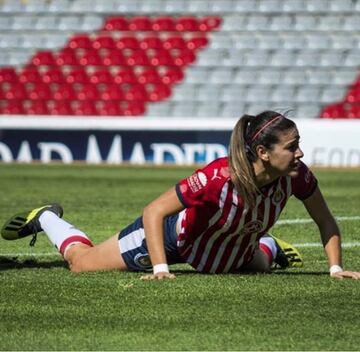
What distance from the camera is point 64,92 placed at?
83.1 ft

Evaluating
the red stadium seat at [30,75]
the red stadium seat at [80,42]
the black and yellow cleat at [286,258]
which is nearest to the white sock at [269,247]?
the black and yellow cleat at [286,258]

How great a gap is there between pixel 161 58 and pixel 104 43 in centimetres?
170

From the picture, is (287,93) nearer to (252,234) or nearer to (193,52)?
(193,52)

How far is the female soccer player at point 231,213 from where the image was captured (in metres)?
6.22

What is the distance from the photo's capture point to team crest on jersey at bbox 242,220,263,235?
6.55m

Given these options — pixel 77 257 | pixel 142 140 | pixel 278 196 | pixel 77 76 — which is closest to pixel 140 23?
pixel 77 76

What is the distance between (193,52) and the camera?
25.3 meters

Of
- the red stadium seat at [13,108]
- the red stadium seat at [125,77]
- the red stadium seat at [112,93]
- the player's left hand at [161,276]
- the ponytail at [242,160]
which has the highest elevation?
the ponytail at [242,160]

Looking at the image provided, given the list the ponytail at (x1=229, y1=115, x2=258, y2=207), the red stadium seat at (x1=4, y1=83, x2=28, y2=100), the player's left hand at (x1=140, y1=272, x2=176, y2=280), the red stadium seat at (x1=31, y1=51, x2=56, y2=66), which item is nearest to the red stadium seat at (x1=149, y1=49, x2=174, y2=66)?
the red stadium seat at (x1=31, y1=51, x2=56, y2=66)

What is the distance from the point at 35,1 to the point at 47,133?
622 cm

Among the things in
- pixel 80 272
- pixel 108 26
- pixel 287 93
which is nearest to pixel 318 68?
pixel 287 93

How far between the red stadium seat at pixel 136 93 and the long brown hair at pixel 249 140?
18.5 m

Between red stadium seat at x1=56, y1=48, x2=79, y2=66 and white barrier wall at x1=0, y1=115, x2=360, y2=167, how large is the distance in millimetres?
3532

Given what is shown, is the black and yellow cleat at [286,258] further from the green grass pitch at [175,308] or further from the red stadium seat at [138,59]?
the red stadium seat at [138,59]
